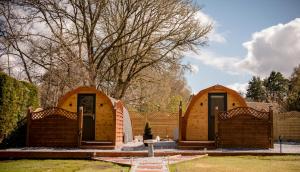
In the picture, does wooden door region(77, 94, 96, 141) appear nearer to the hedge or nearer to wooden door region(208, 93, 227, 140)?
the hedge

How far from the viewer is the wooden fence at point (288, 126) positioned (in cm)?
2603

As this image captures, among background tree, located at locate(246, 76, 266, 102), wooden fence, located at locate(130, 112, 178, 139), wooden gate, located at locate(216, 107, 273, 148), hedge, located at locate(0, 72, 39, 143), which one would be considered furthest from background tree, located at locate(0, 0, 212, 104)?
background tree, located at locate(246, 76, 266, 102)

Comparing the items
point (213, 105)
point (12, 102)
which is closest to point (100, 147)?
point (12, 102)

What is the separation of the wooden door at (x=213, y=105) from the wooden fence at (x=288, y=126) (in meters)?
9.23

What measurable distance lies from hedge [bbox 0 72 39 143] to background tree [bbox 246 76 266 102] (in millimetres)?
56527

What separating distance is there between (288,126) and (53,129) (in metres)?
17.4

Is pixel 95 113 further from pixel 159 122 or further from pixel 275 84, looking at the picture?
pixel 275 84

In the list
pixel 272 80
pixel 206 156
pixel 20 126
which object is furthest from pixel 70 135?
pixel 272 80

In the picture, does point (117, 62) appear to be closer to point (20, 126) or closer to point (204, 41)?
point (204, 41)

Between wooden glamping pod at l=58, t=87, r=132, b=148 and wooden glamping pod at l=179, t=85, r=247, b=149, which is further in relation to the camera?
wooden glamping pod at l=179, t=85, r=247, b=149

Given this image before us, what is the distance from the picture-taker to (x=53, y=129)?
1684 cm

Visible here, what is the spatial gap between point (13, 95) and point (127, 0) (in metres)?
12.2

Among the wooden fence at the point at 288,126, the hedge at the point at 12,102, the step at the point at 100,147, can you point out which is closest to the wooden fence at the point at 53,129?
the step at the point at 100,147

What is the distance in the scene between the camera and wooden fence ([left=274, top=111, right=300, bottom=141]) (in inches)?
1025
